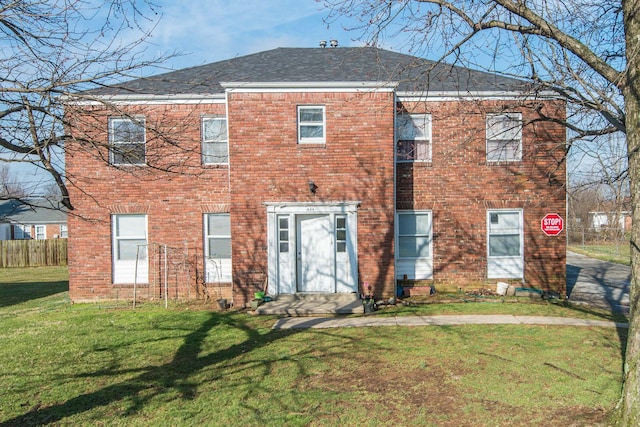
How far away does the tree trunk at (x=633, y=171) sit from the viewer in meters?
5.17

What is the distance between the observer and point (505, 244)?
14.6 m

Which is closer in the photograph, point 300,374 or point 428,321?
point 300,374

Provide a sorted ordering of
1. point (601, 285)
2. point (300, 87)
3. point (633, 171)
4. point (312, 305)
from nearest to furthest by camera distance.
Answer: point (633, 171) → point (312, 305) → point (300, 87) → point (601, 285)

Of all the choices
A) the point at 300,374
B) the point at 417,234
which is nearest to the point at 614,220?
the point at 417,234

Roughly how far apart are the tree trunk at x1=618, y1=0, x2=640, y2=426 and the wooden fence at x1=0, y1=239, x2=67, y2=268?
34.2 meters

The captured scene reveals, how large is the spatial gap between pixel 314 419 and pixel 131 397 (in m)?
2.58

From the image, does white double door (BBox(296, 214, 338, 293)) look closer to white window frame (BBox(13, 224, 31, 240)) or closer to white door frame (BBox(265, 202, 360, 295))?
white door frame (BBox(265, 202, 360, 295))

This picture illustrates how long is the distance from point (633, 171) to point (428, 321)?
20.4 ft

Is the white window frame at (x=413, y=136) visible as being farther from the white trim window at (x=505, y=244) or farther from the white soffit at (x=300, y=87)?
the white trim window at (x=505, y=244)

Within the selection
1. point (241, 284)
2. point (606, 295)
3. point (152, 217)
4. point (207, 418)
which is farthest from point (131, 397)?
point (606, 295)

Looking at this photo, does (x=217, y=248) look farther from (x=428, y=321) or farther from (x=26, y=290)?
(x=26, y=290)

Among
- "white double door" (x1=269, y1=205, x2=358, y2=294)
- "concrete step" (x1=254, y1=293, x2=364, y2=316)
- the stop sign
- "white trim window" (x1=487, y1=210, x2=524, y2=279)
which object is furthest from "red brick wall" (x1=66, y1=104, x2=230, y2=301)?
the stop sign

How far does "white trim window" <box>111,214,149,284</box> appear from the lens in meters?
14.6

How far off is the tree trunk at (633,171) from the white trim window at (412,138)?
29.3 feet
